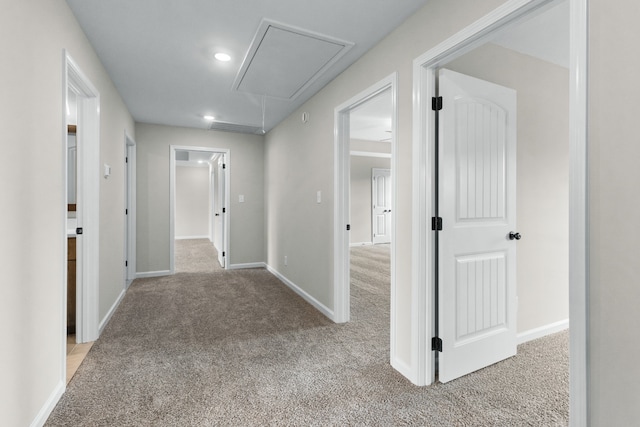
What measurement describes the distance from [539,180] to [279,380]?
2502 mm

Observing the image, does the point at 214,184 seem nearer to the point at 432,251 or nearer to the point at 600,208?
the point at 432,251

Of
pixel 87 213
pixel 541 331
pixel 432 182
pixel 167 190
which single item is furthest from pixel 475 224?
pixel 167 190

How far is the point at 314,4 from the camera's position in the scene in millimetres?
1908

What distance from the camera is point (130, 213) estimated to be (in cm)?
460

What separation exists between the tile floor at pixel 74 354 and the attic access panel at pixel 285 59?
2641mm

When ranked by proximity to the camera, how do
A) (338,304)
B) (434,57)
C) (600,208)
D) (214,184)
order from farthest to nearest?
1. (214,184)
2. (338,304)
3. (434,57)
4. (600,208)

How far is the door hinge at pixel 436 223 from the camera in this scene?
1.93m

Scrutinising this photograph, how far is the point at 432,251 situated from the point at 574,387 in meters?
0.92

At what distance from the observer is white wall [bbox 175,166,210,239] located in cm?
964

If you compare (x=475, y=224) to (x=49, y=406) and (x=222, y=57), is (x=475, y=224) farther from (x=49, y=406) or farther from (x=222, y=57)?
(x=49, y=406)

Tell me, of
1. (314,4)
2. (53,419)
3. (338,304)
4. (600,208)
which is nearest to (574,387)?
(600,208)

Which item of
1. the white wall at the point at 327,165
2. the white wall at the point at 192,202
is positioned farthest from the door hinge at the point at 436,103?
the white wall at the point at 192,202

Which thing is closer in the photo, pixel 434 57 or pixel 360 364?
pixel 434 57

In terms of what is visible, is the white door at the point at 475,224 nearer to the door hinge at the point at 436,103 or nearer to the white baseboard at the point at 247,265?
the door hinge at the point at 436,103
